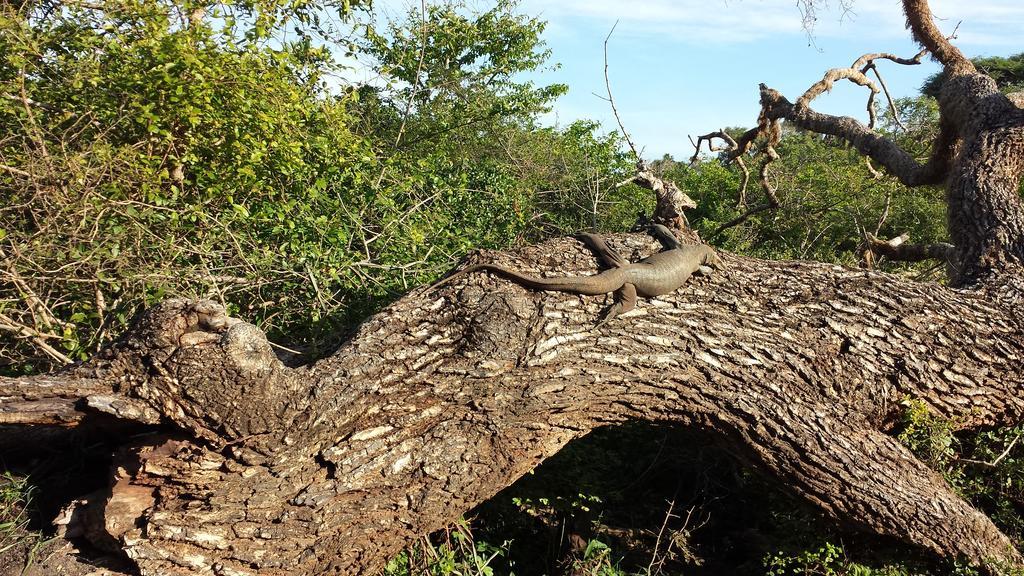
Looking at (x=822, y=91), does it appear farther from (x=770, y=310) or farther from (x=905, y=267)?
(x=770, y=310)

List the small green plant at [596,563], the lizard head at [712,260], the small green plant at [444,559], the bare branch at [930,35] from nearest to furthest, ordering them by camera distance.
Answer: the small green plant at [444,559] → the small green plant at [596,563] → the lizard head at [712,260] → the bare branch at [930,35]

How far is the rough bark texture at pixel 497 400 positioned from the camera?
284 cm

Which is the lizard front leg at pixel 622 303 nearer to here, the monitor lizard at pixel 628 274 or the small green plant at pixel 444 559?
the monitor lizard at pixel 628 274

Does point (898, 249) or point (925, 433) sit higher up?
point (898, 249)

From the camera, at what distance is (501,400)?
10.9 feet

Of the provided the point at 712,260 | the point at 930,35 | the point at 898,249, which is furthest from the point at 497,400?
the point at 930,35

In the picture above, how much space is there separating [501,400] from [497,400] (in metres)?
0.02

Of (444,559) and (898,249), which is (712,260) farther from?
(898,249)

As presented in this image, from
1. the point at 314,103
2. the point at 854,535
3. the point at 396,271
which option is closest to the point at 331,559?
the point at 396,271

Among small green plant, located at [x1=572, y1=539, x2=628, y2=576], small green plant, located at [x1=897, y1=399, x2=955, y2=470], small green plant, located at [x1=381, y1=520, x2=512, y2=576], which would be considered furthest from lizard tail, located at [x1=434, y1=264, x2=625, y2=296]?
small green plant, located at [x1=897, y1=399, x2=955, y2=470]

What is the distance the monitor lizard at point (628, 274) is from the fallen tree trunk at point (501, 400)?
7 centimetres

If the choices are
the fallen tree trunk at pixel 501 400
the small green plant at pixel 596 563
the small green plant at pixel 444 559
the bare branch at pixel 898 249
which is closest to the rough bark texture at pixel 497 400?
the fallen tree trunk at pixel 501 400

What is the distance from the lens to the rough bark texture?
2844 mm

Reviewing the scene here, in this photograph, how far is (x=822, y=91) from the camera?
721cm
